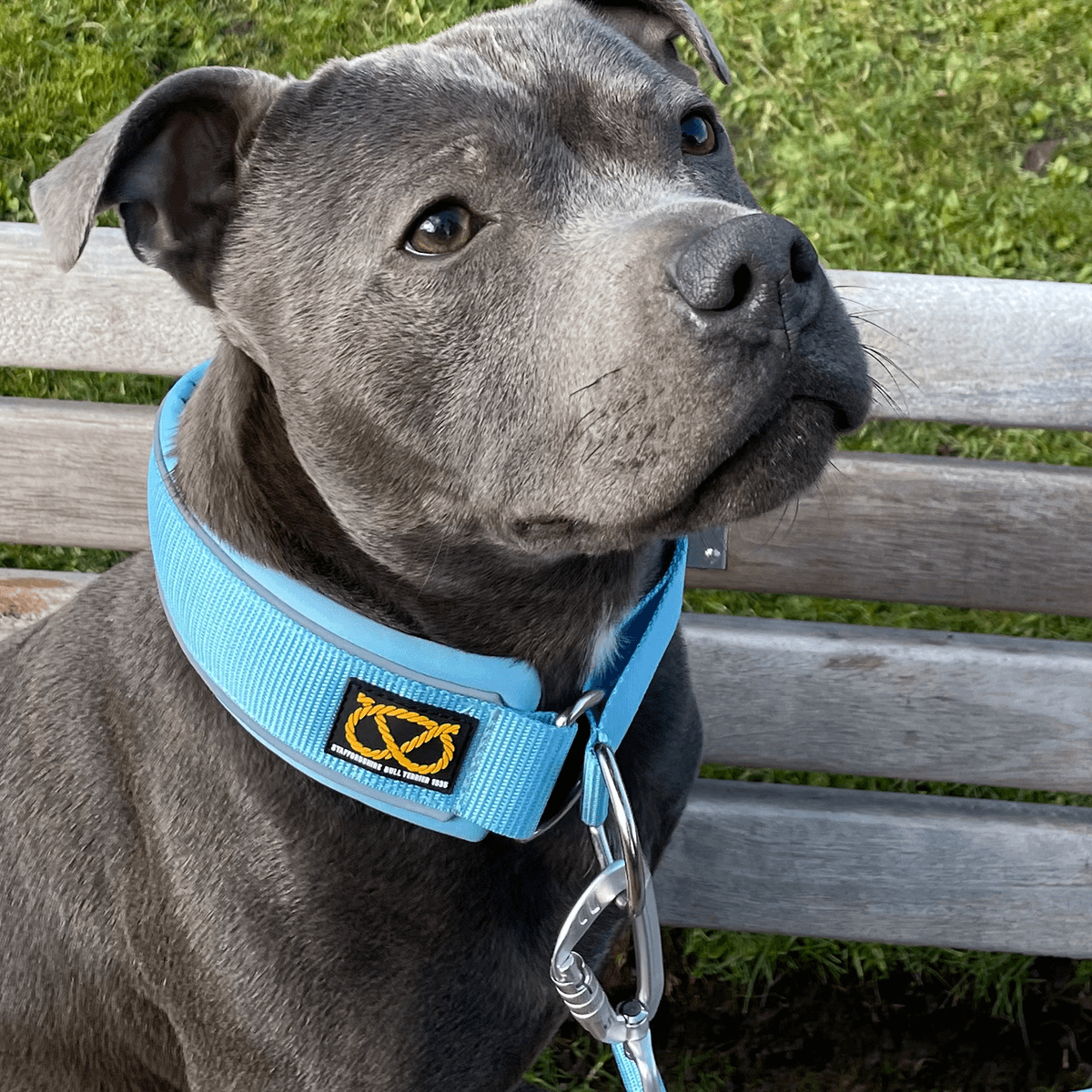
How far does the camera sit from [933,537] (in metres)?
3.01

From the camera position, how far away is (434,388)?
1.94 m

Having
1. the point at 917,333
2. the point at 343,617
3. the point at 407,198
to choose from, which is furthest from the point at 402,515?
the point at 917,333

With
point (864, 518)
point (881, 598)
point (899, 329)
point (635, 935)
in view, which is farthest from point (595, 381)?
point (881, 598)

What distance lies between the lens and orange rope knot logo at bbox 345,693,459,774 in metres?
1.99

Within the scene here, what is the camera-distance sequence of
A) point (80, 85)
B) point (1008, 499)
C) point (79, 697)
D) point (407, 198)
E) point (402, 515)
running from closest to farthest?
point (407, 198), point (402, 515), point (79, 697), point (1008, 499), point (80, 85)

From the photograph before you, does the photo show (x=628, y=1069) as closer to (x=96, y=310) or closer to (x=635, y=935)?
(x=635, y=935)

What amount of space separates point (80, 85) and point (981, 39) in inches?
118

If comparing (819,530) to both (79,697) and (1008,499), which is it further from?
(79,697)

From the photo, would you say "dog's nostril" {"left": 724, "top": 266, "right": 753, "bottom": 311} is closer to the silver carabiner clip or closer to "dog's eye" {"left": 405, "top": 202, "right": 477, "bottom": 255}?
"dog's eye" {"left": 405, "top": 202, "right": 477, "bottom": 255}

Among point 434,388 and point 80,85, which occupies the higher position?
point 434,388

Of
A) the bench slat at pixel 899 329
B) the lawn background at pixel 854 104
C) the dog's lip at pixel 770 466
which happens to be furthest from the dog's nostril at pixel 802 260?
the lawn background at pixel 854 104

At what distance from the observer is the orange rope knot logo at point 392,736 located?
6.53ft

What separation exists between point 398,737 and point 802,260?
942 mm

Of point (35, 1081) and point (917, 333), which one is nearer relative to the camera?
point (35, 1081)
